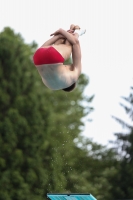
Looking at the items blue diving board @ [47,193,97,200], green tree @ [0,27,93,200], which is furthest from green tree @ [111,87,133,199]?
blue diving board @ [47,193,97,200]

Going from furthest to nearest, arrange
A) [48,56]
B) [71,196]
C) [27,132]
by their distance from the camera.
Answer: [27,132] < [71,196] < [48,56]

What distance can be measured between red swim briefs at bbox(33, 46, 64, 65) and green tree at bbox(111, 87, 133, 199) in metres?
22.2

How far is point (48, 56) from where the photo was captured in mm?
9844

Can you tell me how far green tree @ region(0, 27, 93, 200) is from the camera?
30.8 metres

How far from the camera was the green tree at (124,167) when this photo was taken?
106ft

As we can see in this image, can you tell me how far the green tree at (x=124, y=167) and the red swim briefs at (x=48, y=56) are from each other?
22190 mm

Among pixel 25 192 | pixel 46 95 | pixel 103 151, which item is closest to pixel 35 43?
pixel 46 95

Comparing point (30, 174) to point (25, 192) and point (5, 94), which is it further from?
point (5, 94)

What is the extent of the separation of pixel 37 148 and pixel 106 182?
3217 millimetres

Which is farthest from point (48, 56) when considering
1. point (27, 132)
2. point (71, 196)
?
point (27, 132)

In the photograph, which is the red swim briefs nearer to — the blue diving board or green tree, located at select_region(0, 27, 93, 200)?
the blue diving board

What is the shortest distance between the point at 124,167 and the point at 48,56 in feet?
75.3

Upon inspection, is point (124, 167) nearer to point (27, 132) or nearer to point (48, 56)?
point (27, 132)

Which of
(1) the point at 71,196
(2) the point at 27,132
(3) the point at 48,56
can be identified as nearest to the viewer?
(3) the point at 48,56
